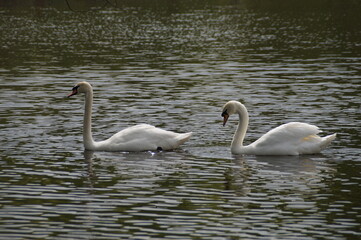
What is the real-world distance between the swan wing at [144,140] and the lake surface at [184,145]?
0.64 ft

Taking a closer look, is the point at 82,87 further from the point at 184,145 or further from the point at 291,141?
the point at 291,141

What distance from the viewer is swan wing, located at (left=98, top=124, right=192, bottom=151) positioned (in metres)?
19.3

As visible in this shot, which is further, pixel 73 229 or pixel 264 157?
pixel 264 157

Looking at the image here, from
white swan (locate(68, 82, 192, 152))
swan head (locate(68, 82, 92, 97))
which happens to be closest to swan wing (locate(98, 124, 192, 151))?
white swan (locate(68, 82, 192, 152))

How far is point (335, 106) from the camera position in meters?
24.8

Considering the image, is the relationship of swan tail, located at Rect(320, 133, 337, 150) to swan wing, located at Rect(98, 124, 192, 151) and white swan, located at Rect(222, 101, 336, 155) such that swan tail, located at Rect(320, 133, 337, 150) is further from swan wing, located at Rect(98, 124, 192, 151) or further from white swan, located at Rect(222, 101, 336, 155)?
swan wing, located at Rect(98, 124, 192, 151)

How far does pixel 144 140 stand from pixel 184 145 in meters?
1.15

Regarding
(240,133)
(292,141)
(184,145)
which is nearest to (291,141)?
(292,141)

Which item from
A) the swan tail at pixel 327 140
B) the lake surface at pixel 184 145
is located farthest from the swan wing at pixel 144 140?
the swan tail at pixel 327 140

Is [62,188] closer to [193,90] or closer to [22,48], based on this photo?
[193,90]

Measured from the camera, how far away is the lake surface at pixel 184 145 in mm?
13320

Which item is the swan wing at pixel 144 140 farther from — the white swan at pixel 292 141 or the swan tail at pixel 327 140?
the swan tail at pixel 327 140

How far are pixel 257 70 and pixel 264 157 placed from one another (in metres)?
17.2

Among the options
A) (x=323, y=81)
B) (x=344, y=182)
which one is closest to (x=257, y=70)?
(x=323, y=81)
